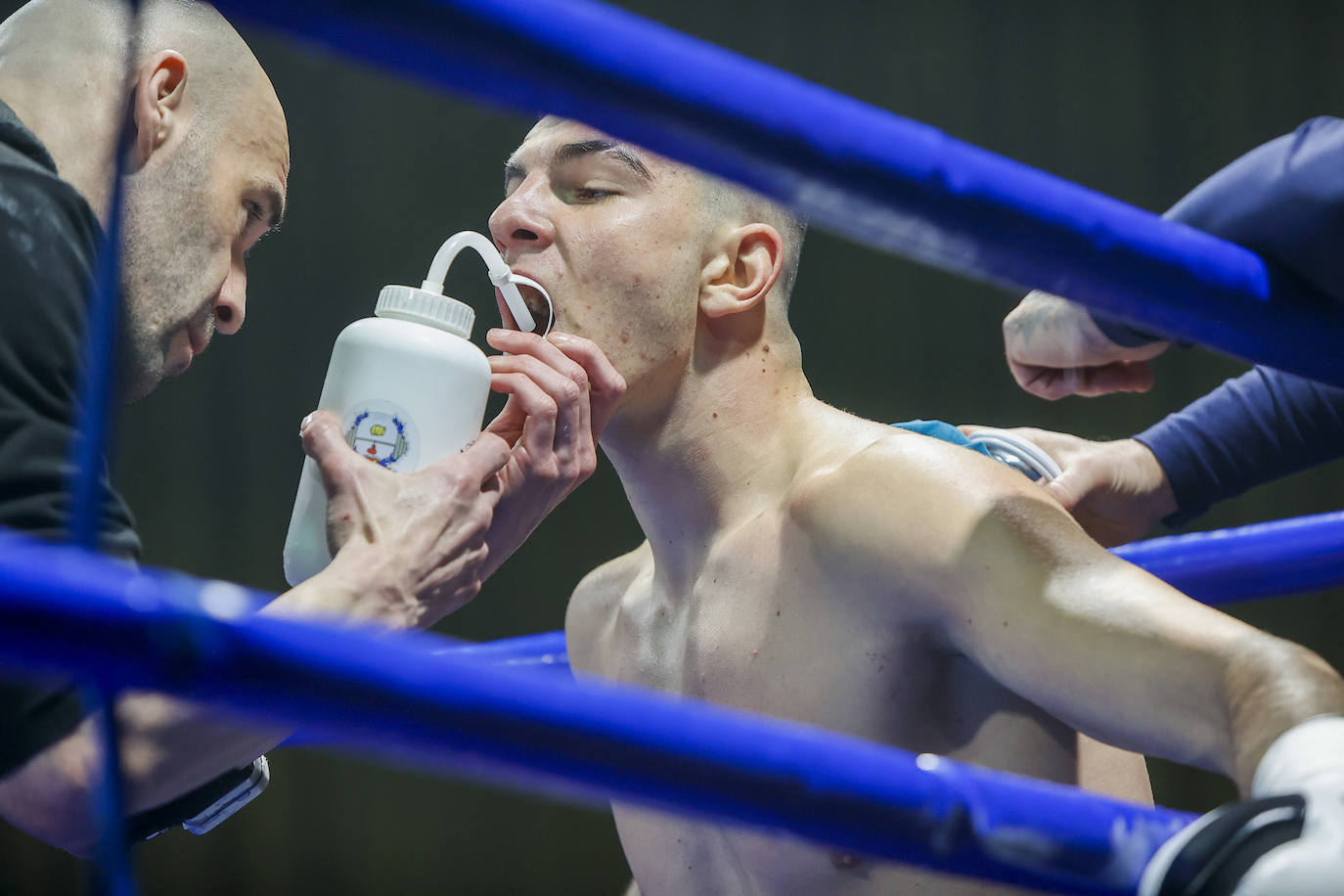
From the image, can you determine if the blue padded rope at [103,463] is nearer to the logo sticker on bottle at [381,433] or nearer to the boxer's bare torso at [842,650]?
the logo sticker on bottle at [381,433]

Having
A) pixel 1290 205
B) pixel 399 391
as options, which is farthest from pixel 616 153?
pixel 1290 205

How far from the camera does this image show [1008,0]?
3043 mm

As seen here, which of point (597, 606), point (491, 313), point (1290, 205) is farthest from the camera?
point (491, 313)

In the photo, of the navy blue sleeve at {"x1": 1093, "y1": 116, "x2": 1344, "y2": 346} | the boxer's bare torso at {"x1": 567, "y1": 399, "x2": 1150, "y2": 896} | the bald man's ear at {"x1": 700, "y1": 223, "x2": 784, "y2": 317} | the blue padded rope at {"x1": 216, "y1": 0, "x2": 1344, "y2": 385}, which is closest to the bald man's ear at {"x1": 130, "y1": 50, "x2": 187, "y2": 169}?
the bald man's ear at {"x1": 700, "y1": 223, "x2": 784, "y2": 317}

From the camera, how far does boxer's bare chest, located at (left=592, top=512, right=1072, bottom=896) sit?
0.94m

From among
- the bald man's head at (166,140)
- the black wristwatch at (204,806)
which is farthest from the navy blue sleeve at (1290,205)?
the bald man's head at (166,140)

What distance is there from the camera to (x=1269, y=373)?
4.03 ft

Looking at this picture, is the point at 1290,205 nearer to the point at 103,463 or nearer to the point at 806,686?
the point at 806,686

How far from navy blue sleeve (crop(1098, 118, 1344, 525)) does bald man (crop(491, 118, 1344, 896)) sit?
21 centimetres

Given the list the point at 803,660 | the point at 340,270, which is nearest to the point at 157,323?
the point at 803,660

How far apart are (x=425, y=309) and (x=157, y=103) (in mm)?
491

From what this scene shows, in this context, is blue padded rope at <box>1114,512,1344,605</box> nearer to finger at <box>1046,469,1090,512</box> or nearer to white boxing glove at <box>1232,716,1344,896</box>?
finger at <box>1046,469,1090,512</box>

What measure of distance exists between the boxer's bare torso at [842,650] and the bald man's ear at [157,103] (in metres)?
0.69

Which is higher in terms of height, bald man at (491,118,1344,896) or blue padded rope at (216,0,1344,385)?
blue padded rope at (216,0,1344,385)
